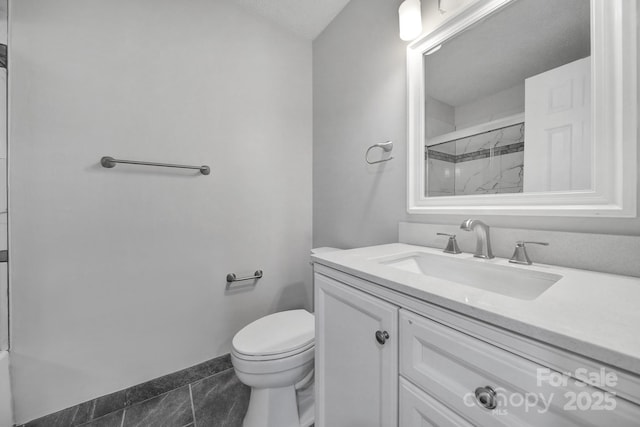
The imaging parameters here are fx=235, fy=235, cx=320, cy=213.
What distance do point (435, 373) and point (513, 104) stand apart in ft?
2.93

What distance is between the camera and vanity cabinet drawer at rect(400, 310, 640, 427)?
31 centimetres

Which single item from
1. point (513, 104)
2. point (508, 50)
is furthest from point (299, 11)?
point (513, 104)

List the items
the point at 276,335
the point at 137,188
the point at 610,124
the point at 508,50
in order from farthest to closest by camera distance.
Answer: the point at 137,188, the point at 276,335, the point at 508,50, the point at 610,124

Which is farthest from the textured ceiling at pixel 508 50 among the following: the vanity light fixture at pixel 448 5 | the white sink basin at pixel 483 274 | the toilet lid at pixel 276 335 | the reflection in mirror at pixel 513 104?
the toilet lid at pixel 276 335

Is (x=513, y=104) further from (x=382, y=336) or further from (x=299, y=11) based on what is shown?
(x=299, y=11)

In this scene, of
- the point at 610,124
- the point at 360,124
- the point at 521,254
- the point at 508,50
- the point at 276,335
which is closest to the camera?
the point at 610,124

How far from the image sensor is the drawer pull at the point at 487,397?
394mm

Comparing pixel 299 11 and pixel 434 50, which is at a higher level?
pixel 299 11

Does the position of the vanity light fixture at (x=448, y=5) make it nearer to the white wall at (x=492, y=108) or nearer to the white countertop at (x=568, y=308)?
the white wall at (x=492, y=108)

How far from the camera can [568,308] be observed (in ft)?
1.31

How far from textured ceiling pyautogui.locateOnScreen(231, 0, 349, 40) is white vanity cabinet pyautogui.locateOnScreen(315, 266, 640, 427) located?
1.66 metres

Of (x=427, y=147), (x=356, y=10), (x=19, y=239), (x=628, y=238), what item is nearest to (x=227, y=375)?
(x=19, y=239)

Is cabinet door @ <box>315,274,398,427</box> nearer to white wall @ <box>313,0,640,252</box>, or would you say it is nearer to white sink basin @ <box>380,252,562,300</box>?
white sink basin @ <box>380,252,562,300</box>

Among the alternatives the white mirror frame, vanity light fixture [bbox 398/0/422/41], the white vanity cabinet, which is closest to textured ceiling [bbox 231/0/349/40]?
vanity light fixture [bbox 398/0/422/41]
